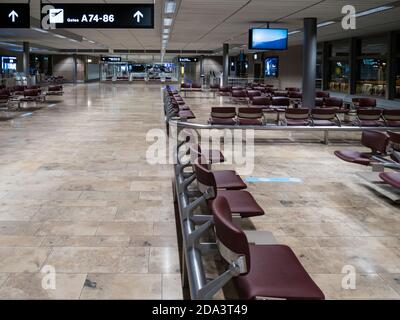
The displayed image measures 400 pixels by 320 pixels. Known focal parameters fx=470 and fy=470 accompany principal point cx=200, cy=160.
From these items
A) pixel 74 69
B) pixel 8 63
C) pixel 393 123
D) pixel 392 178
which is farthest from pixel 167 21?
pixel 74 69

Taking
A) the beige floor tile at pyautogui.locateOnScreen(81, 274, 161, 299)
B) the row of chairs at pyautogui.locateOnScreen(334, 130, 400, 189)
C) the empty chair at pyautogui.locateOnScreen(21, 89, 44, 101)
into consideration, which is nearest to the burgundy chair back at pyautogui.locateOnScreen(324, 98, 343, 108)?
the row of chairs at pyautogui.locateOnScreen(334, 130, 400, 189)

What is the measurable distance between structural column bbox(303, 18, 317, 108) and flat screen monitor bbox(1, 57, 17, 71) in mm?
33654

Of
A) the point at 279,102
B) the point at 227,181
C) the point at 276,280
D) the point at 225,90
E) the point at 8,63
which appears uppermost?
the point at 8,63

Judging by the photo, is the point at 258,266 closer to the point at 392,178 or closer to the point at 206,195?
the point at 206,195

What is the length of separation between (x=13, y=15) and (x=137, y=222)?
246 inches

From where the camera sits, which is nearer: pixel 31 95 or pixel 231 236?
pixel 231 236

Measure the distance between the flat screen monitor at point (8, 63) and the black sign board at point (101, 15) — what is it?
34156mm

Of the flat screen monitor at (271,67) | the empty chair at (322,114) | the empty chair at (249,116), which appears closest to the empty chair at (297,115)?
the empty chair at (322,114)

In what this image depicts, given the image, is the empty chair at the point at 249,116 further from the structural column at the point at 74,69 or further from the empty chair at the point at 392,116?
the structural column at the point at 74,69

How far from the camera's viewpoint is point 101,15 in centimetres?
885

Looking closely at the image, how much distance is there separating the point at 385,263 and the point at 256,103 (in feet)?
33.1

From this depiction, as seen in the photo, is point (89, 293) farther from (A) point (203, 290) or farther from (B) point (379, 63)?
(B) point (379, 63)

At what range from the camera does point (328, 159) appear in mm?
8234

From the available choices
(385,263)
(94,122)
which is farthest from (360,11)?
(385,263)
